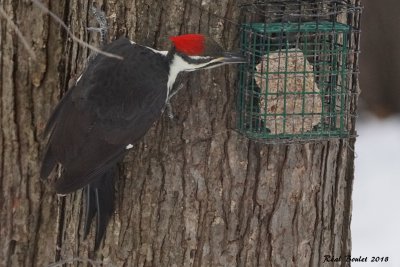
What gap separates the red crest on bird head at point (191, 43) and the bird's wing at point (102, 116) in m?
0.25

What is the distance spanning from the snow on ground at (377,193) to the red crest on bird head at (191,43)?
3602 millimetres

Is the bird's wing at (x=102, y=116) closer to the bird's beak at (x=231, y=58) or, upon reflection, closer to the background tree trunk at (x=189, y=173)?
the background tree trunk at (x=189, y=173)

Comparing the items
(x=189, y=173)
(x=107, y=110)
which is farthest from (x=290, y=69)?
(x=107, y=110)

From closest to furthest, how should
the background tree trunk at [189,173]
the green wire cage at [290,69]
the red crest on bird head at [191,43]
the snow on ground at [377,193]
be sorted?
the red crest on bird head at [191,43], the green wire cage at [290,69], the background tree trunk at [189,173], the snow on ground at [377,193]

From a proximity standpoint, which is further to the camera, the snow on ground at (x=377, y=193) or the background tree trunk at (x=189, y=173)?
the snow on ground at (x=377, y=193)

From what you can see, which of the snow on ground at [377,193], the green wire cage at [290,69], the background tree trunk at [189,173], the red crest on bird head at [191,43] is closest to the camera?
the red crest on bird head at [191,43]

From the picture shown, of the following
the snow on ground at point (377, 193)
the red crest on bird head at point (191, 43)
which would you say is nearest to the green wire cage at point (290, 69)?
the red crest on bird head at point (191, 43)

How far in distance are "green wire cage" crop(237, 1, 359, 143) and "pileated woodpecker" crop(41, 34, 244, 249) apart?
299 millimetres

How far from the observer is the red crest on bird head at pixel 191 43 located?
379 cm

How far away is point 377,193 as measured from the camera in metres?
8.23

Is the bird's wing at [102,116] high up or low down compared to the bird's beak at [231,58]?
down

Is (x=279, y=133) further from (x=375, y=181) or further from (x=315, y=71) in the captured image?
(x=375, y=181)

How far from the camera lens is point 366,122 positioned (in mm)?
9586

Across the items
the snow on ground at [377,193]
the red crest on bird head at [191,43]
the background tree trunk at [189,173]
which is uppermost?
the red crest on bird head at [191,43]
